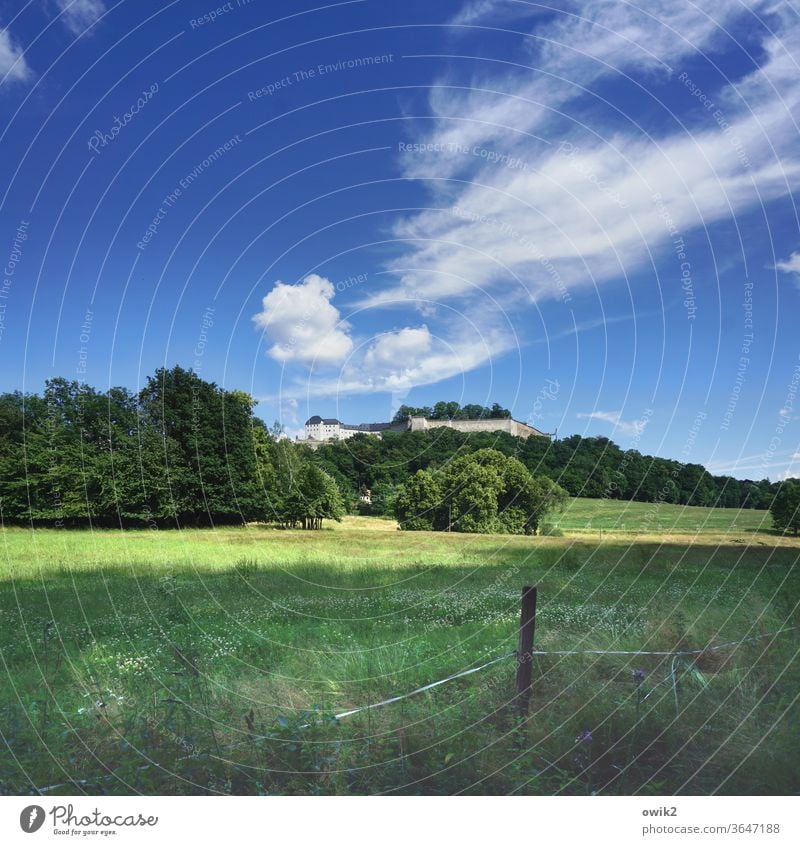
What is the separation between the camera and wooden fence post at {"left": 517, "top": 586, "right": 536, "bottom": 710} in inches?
173

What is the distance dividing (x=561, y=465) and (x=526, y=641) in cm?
1142

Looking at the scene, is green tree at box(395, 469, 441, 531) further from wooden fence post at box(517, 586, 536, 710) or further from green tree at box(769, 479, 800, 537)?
wooden fence post at box(517, 586, 536, 710)

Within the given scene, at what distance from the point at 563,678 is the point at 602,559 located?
10080mm

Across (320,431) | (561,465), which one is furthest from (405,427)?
(561,465)

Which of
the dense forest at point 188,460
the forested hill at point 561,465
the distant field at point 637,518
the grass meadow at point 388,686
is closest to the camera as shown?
the grass meadow at point 388,686

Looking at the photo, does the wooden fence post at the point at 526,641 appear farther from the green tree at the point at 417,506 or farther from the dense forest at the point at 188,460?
the green tree at the point at 417,506

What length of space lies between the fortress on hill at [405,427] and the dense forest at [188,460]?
24 cm

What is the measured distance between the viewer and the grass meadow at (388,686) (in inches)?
157

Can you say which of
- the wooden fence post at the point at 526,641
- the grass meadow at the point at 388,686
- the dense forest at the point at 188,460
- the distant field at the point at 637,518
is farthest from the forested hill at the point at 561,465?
the wooden fence post at the point at 526,641

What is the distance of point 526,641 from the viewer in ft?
14.5

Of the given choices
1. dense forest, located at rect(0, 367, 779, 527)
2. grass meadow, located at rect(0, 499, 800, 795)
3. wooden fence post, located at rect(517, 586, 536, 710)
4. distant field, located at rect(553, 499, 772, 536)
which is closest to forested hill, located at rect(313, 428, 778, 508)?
dense forest, located at rect(0, 367, 779, 527)

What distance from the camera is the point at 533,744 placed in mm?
4359

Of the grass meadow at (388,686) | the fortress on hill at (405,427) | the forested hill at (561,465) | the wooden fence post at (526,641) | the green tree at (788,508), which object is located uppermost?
the fortress on hill at (405,427)

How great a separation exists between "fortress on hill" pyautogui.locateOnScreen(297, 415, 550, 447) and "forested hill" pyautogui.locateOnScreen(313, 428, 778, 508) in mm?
186
